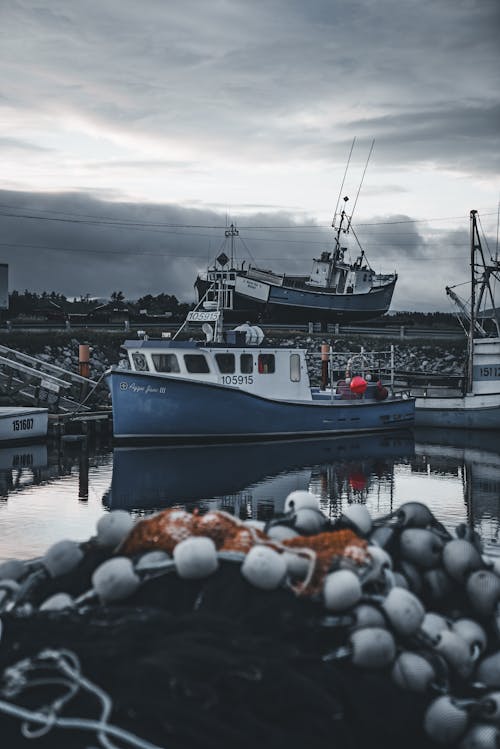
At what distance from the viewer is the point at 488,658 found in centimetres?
483

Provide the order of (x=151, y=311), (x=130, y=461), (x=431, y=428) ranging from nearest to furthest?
(x=130, y=461)
(x=431, y=428)
(x=151, y=311)

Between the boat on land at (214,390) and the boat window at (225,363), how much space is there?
0.02 metres

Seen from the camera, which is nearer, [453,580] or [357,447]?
[453,580]

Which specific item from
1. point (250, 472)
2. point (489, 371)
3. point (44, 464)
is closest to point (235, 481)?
point (250, 472)

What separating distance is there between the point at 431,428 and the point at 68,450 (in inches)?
480

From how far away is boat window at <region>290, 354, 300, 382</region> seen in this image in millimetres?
21812

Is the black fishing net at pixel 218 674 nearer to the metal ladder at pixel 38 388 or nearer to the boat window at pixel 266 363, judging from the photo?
the boat window at pixel 266 363

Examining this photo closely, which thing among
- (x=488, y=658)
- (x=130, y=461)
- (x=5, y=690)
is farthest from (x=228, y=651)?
(x=130, y=461)

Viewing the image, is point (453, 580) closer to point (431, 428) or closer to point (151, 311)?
point (431, 428)

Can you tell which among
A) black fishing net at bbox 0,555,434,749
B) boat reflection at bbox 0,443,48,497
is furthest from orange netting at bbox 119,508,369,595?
boat reflection at bbox 0,443,48,497

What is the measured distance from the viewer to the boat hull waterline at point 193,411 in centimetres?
1992

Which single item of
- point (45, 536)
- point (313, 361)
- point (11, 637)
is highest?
point (313, 361)

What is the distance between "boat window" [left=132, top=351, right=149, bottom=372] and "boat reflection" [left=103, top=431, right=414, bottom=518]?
6.50 ft

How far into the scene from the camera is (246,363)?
69.0 ft
